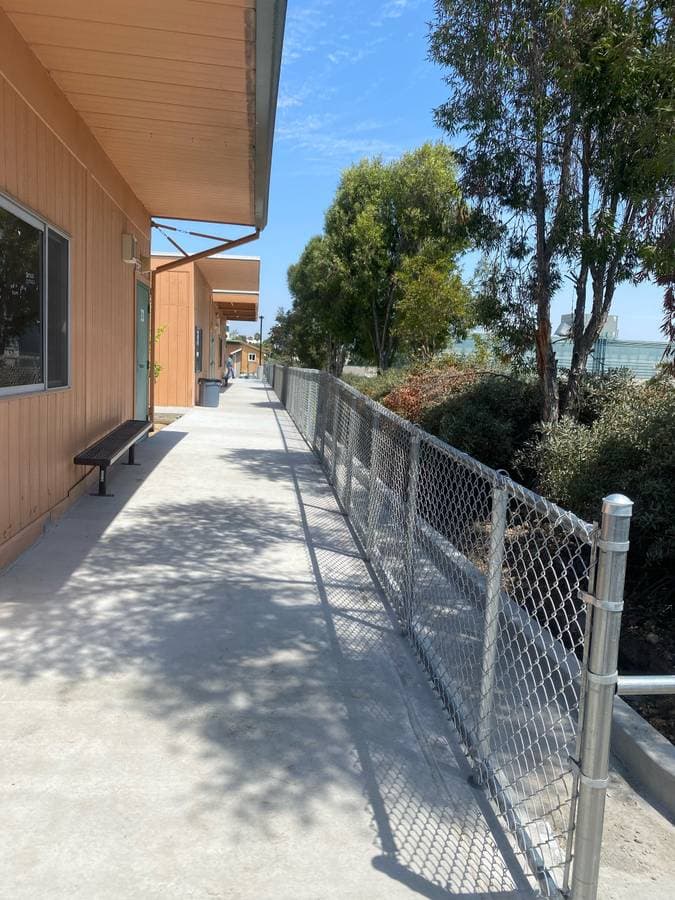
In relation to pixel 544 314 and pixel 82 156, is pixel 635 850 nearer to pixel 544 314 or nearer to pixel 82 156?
pixel 544 314

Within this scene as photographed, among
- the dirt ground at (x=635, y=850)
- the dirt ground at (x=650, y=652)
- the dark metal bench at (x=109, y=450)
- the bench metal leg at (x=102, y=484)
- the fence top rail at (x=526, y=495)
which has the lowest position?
the dirt ground at (x=650, y=652)

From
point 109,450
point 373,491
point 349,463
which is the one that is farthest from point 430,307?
point 373,491

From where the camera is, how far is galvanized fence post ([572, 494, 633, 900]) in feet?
6.19

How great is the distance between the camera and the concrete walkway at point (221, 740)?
2352mm

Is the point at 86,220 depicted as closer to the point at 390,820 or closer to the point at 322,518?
the point at 322,518

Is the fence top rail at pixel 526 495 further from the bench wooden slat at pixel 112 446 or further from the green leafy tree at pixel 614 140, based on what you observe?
the bench wooden slat at pixel 112 446

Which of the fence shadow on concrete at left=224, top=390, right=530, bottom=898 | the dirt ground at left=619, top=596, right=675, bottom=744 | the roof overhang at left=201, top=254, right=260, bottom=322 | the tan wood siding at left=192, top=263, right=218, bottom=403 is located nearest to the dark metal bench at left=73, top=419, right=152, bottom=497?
the fence shadow on concrete at left=224, top=390, right=530, bottom=898

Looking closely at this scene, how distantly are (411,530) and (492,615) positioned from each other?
147 centimetres

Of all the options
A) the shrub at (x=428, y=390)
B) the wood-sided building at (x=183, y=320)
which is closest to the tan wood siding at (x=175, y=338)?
the wood-sided building at (x=183, y=320)

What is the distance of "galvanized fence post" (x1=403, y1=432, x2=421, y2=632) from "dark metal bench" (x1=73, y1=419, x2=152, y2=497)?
11.0 feet

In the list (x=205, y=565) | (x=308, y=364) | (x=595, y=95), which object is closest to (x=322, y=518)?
(x=205, y=565)

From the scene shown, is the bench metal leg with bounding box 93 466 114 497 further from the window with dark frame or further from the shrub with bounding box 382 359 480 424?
the shrub with bounding box 382 359 480 424

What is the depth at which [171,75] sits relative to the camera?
17.7ft

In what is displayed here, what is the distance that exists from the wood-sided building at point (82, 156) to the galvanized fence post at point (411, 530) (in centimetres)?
248
